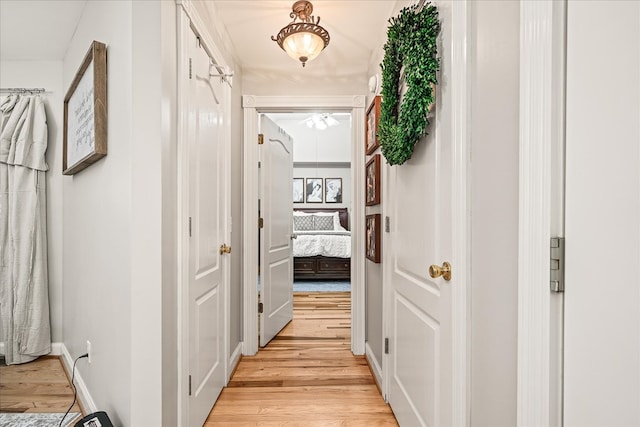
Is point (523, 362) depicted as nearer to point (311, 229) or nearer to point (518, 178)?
point (518, 178)

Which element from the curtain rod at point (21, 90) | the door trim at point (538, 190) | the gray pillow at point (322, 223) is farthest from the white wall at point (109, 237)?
→ the gray pillow at point (322, 223)

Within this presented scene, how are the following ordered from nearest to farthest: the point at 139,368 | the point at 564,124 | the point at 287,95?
the point at 564,124, the point at 139,368, the point at 287,95

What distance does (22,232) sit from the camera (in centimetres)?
242

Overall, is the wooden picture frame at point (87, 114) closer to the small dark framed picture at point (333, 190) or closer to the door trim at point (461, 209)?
the door trim at point (461, 209)

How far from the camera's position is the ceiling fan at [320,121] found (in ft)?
21.2

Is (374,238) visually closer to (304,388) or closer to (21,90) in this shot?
(304,388)

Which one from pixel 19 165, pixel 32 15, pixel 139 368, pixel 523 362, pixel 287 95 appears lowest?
pixel 139 368

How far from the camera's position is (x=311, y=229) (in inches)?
271

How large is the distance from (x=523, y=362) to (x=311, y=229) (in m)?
6.14

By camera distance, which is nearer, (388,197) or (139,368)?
(139,368)

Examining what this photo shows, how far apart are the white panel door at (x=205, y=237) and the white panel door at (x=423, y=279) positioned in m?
1.04

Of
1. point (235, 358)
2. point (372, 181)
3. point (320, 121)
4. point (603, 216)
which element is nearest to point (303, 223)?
point (320, 121)

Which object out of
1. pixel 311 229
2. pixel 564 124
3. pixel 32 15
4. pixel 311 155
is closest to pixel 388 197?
pixel 564 124

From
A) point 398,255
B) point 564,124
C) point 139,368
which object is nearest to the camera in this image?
point 564,124
